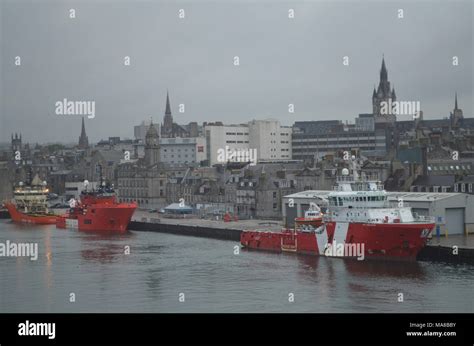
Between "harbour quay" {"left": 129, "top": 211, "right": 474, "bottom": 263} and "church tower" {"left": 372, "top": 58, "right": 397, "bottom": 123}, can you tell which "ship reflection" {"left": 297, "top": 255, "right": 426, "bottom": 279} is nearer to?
A: "harbour quay" {"left": 129, "top": 211, "right": 474, "bottom": 263}

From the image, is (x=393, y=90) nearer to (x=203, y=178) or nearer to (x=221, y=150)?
(x=221, y=150)

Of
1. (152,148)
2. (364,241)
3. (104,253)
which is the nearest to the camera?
(364,241)

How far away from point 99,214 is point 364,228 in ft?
109

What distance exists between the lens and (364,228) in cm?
4388

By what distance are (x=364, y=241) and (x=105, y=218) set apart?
32366mm

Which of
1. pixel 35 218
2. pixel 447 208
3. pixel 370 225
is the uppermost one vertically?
pixel 447 208
